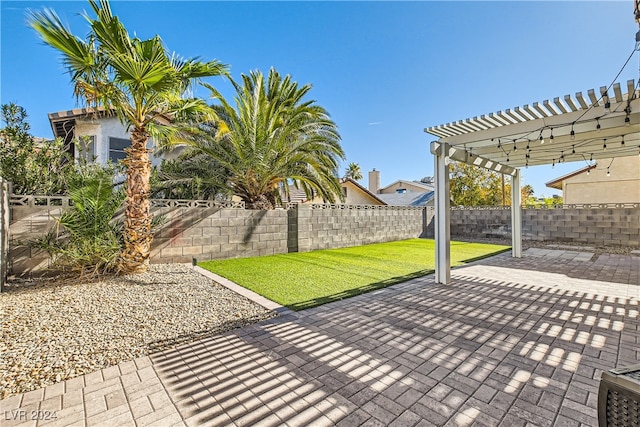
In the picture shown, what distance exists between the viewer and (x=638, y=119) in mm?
5074

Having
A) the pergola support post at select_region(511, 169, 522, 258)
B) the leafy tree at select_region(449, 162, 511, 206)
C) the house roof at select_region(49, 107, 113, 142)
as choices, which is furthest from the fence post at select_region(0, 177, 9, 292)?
the leafy tree at select_region(449, 162, 511, 206)

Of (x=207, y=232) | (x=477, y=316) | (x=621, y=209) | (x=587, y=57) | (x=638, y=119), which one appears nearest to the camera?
(x=477, y=316)

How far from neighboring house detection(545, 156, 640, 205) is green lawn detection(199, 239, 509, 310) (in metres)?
13.2

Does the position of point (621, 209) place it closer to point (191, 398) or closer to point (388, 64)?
point (388, 64)

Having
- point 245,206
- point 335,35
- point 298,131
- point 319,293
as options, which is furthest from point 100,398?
point 335,35

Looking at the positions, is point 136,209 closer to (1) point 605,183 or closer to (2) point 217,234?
(2) point 217,234

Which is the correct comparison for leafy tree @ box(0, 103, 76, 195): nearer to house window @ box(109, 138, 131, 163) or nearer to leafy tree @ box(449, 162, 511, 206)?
house window @ box(109, 138, 131, 163)

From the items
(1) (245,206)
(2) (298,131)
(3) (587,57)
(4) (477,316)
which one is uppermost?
(3) (587,57)

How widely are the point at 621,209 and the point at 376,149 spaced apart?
18.4 metres

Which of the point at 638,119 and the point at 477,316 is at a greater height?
the point at 638,119

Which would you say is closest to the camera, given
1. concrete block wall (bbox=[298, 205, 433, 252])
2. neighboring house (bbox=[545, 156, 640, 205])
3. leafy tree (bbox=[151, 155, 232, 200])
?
leafy tree (bbox=[151, 155, 232, 200])

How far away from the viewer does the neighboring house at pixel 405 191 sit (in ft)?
80.1

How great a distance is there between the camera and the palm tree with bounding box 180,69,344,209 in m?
9.11

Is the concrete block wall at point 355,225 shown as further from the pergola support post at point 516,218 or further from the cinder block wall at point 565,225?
the pergola support post at point 516,218
